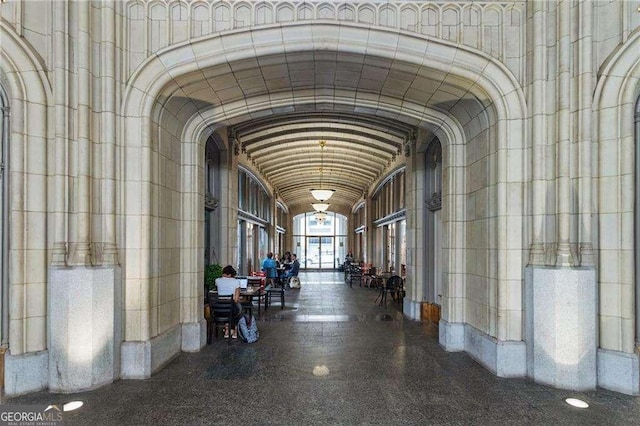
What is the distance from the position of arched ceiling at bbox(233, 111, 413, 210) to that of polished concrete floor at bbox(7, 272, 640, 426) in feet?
17.9

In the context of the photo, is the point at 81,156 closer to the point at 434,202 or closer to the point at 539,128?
the point at 539,128

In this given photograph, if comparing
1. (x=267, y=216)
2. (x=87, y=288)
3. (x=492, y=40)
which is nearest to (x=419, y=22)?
(x=492, y=40)

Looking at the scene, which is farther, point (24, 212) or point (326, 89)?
point (326, 89)

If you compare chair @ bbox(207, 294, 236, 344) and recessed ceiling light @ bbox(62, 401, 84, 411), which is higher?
chair @ bbox(207, 294, 236, 344)

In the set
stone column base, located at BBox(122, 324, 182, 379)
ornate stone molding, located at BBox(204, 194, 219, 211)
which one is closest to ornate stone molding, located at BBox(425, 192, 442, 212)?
ornate stone molding, located at BBox(204, 194, 219, 211)

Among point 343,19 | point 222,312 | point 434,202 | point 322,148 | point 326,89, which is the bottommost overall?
point 222,312

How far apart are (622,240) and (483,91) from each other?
99.5 inches

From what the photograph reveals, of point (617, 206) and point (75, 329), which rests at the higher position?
point (617, 206)

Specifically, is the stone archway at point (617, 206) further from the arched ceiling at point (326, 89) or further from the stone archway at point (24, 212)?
the stone archway at point (24, 212)

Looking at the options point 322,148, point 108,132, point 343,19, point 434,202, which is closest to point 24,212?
point 108,132

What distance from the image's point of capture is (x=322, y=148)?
1415cm

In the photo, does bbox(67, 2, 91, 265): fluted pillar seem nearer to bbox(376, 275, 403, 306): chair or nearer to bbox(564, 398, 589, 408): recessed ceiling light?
bbox(564, 398, 589, 408): recessed ceiling light

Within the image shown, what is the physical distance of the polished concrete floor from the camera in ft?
13.8

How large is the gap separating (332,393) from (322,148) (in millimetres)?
10247
